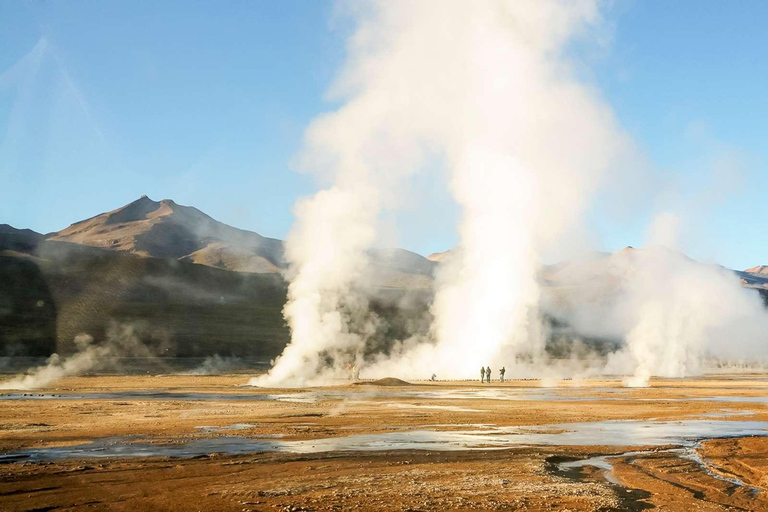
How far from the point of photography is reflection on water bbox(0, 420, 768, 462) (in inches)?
752

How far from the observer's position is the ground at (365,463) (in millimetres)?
13258

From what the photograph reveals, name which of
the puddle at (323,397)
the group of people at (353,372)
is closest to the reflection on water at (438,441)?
the puddle at (323,397)

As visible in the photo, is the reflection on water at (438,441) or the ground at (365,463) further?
the reflection on water at (438,441)

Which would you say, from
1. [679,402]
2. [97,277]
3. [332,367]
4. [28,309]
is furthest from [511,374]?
[97,277]

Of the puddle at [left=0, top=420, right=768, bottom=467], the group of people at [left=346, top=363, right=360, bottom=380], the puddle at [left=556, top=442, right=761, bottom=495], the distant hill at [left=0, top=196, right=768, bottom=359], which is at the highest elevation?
the distant hill at [left=0, top=196, right=768, bottom=359]

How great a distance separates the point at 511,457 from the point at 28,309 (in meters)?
115

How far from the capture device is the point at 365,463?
17281mm

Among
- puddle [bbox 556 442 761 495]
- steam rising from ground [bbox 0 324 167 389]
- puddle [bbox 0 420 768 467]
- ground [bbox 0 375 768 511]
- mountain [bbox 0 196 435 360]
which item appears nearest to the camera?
ground [bbox 0 375 768 511]

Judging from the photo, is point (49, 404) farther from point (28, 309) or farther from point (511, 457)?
point (28, 309)

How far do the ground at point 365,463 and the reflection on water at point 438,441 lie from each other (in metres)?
0.12

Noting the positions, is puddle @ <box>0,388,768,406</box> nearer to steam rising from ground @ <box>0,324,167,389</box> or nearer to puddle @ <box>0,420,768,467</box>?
steam rising from ground @ <box>0,324,167,389</box>

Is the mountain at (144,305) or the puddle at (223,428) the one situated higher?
the mountain at (144,305)

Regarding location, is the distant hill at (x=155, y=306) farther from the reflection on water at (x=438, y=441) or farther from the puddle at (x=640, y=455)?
the puddle at (x=640, y=455)

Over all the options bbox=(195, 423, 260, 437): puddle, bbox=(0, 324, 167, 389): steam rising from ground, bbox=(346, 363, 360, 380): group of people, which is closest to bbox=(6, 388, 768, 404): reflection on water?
bbox=(0, 324, 167, 389): steam rising from ground
